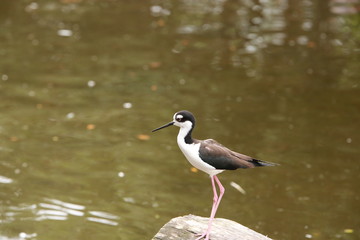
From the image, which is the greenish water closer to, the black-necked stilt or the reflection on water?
the reflection on water

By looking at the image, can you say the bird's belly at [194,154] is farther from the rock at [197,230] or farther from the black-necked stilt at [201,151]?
the rock at [197,230]

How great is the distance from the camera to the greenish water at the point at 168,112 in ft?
24.6

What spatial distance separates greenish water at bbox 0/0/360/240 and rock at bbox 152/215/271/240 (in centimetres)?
175

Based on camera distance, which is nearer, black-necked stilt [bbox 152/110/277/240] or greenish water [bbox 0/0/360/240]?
black-necked stilt [bbox 152/110/277/240]

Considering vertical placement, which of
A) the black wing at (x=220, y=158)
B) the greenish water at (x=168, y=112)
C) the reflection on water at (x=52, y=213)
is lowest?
the greenish water at (x=168, y=112)

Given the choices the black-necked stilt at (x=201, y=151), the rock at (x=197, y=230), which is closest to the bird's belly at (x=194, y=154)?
the black-necked stilt at (x=201, y=151)

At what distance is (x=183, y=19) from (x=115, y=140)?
5.63 m

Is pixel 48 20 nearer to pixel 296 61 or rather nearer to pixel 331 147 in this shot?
pixel 296 61

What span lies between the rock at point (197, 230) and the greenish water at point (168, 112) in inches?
69.1

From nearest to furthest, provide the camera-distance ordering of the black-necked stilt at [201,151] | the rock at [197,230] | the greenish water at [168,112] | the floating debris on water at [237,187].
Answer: the black-necked stilt at [201,151], the rock at [197,230], the greenish water at [168,112], the floating debris on water at [237,187]

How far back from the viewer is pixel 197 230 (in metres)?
5.18

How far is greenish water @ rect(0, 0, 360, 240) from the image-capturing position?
748 centimetres

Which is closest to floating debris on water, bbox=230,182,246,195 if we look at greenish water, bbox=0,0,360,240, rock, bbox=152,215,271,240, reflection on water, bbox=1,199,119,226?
greenish water, bbox=0,0,360,240

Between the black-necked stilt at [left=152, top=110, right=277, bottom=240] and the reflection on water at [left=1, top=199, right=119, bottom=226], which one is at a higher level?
the black-necked stilt at [left=152, top=110, right=277, bottom=240]
